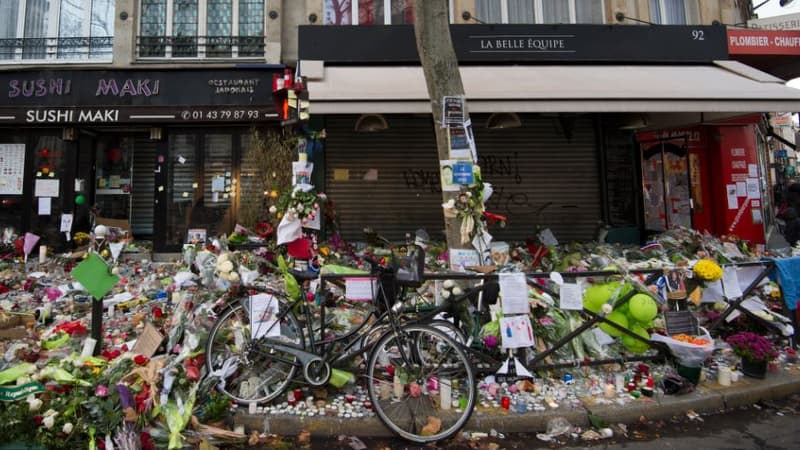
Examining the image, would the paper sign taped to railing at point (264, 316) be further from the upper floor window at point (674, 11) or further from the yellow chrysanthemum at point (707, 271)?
the upper floor window at point (674, 11)

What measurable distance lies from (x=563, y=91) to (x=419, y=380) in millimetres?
5061

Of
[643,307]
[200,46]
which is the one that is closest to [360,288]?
[643,307]

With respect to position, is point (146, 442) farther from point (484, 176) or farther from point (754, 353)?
point (484, 176)

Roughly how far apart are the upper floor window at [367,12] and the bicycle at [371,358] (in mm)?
7047

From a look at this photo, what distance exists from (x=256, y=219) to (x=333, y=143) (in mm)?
2227

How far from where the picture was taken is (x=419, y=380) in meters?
3.09

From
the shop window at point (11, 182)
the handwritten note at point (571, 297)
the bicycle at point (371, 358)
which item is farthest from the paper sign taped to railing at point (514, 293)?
the shop window at point (11, 182)

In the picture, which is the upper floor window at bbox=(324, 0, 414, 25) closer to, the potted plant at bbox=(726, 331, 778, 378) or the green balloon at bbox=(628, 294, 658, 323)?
the green balloon at bbox=(628, 294, 658, 323)

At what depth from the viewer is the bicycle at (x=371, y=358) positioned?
9.98ft

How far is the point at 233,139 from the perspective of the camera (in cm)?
868

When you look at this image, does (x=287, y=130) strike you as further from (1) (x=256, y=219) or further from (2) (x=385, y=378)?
(2) (x=385, y=378)

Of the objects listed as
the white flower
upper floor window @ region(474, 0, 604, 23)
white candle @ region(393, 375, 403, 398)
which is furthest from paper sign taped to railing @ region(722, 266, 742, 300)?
upper floor window @ region(474, 0, 604, 23)

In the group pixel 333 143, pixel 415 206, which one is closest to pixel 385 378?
pixel 415 206

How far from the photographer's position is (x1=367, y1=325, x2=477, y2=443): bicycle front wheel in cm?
300
